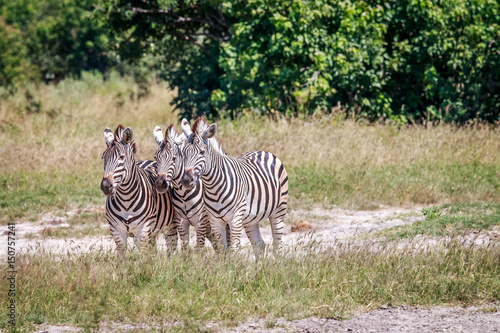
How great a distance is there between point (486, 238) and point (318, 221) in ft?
8.70

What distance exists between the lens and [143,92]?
2189 cm

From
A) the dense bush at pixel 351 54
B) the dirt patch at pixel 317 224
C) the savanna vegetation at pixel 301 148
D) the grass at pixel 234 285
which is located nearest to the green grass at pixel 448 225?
the savanna vegetation at pixel 301 148

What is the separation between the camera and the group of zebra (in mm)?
6277

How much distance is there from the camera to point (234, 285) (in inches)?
236

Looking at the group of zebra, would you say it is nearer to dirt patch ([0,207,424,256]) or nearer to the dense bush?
dirt patch ([0,207,424,256])

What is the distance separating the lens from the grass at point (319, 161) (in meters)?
10.6

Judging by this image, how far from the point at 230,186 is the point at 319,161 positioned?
18.1 ft

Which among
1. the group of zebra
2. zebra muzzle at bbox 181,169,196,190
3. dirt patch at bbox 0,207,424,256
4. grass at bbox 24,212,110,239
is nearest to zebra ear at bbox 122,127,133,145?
the group of zebra

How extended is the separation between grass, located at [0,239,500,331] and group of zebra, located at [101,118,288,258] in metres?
0.42

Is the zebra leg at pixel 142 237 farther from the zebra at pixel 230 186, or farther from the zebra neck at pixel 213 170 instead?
the zebra neck at pixel 213 170

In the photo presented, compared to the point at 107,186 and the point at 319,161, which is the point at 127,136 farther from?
the point at 319,161

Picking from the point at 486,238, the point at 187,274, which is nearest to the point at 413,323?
the point at 187,274

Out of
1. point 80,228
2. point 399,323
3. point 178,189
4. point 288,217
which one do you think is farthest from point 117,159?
point 288,217

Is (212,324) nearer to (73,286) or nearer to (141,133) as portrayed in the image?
(73,286)
